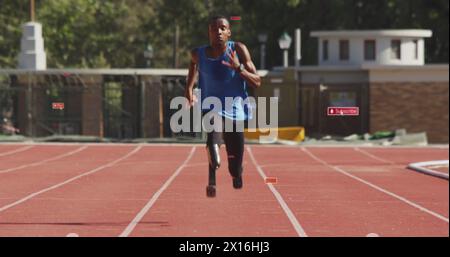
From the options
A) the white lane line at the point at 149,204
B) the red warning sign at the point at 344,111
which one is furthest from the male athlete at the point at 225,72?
the white lane line at the point at 149,204

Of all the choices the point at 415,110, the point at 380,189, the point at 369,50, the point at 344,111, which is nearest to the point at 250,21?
the point at 369,50

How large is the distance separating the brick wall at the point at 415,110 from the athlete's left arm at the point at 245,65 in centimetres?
5969

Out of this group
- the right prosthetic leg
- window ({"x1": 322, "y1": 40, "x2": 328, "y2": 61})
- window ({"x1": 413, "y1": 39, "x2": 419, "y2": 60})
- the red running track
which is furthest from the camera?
window ({"x1": 413, "y1": 39, "x2": 419, "y2": 60})

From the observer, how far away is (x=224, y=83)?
218 inches

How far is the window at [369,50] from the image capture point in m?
71.9

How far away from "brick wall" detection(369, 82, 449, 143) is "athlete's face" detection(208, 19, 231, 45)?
196 ft

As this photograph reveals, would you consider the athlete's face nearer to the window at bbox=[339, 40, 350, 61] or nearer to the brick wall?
the brick wall

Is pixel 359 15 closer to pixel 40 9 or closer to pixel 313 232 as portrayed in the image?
pixel 40 9

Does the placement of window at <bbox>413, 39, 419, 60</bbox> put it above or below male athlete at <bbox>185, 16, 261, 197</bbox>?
above

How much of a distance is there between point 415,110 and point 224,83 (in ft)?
205

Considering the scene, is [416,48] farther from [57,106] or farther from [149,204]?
[57,106]

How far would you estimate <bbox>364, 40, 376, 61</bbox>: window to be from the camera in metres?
71.9

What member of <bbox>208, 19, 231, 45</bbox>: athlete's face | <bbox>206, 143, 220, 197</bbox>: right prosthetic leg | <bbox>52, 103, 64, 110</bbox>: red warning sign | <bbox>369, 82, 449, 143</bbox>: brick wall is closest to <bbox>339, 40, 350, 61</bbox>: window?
<bbox>369, 82, 449, 143</bbox>: brick wall

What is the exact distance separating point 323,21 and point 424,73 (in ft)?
97.3
